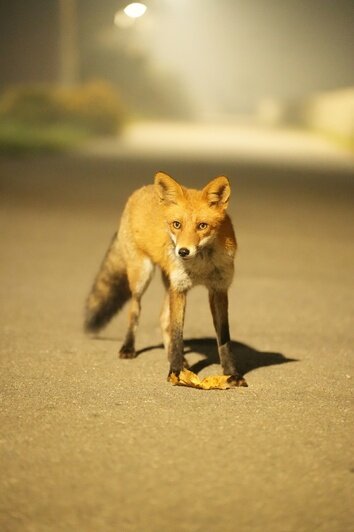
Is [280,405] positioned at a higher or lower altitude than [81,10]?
lower

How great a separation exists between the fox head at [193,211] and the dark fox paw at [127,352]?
1145 mm

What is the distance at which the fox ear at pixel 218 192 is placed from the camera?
16.6 feet

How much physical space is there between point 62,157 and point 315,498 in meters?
23.7

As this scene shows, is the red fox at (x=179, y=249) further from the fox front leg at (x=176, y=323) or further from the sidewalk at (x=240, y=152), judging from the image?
the sidewalk at (x=240, y=152)

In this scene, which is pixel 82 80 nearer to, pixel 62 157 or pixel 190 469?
pixel 62 157

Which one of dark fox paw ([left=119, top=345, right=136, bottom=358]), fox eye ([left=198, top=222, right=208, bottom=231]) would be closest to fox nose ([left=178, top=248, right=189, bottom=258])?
fox eye ([left=198, top=222, right=208, bottom=231])

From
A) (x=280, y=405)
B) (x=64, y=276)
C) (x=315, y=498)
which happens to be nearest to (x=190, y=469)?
(x=315, y=498)

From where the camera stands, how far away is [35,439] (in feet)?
13.7

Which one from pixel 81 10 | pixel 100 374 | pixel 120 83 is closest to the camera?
pixel 100 374

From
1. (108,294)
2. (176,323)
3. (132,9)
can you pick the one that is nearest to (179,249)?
(176,323)

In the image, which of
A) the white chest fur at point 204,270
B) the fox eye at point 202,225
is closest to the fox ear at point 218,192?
the fox eye at point 202,225

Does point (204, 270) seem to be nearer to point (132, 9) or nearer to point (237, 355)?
point (237, 355)

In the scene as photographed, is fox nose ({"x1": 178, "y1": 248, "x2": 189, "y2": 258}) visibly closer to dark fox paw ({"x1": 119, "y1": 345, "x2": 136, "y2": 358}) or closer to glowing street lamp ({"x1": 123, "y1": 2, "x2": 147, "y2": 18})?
dark fox paw ({"x1": 119, "y1": 345, "x2": 136, "y2": 358})

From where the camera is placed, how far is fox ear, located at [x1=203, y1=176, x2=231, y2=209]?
507 centimetres
